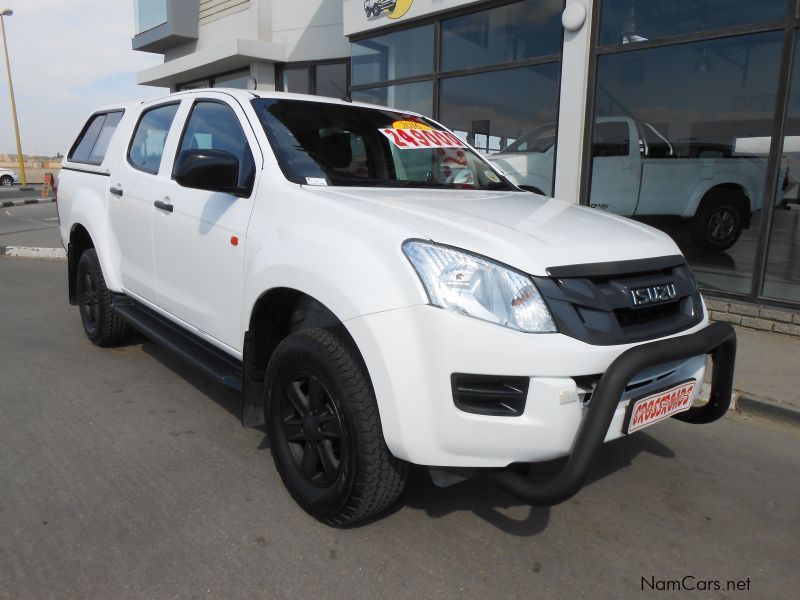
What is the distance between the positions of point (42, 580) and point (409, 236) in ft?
5.96

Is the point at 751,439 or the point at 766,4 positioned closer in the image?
the point at 751,439

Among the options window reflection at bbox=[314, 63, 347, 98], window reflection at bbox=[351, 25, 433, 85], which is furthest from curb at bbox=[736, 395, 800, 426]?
window reflection at bbox=[314, 63, 347, 98]

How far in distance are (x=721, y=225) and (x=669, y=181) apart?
0.77 metres

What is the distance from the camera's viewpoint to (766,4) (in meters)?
5.72

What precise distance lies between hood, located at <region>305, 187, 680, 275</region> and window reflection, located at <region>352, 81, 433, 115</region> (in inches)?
256

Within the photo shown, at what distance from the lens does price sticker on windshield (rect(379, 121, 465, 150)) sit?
3561 millimetres

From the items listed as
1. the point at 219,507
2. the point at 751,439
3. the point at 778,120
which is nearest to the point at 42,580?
the point at 219,507

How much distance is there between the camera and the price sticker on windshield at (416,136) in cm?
356

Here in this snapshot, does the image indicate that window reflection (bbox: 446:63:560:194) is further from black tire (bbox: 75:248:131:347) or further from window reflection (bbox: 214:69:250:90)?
window reflection (bbox: 214:69:250:90)

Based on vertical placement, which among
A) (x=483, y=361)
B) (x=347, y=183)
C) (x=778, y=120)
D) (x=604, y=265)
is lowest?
(x=483, y=361)

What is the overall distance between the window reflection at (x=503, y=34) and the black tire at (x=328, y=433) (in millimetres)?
6213

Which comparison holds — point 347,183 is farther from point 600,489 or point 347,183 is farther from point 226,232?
point 600,489

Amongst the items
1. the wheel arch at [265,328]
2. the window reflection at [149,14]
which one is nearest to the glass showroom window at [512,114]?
the wheel arch at [265,328]

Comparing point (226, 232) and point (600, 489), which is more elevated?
point (226, 232)
